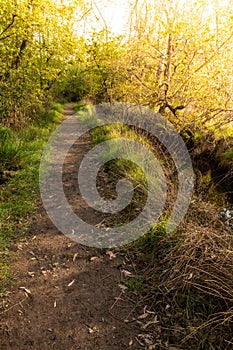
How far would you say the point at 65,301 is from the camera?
3.10 metres

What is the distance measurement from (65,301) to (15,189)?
2994mm

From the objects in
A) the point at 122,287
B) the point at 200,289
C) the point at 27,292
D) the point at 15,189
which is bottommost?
the point at 122,287

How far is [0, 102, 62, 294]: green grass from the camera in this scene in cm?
410

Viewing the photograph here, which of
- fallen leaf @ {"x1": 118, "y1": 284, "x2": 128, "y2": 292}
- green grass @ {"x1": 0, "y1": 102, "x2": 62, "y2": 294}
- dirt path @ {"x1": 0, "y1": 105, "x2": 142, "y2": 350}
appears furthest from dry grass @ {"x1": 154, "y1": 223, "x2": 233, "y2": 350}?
green grass @ {"x1": 0, "y1": 102, "x2": 62, "y2": 294}

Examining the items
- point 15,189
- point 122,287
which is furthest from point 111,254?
point 15,189

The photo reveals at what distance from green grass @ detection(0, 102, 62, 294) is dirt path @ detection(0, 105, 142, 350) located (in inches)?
6.6

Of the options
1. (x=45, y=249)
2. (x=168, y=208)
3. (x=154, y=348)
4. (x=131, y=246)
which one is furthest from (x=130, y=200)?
(x=154, y=348)

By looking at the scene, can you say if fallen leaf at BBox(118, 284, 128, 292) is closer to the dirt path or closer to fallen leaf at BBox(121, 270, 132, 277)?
the dirt path

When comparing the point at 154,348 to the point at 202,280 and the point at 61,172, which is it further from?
the point at 61,172

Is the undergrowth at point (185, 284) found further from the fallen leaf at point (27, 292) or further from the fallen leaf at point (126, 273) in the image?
the fallen leaf at point (27, 292)

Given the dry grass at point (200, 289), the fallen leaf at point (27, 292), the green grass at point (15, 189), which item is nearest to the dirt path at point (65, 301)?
the fallen leaf at point (27, 292)

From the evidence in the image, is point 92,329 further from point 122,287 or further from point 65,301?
point 122,287

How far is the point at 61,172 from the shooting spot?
701 cm

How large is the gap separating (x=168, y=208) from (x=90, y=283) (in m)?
1.75
